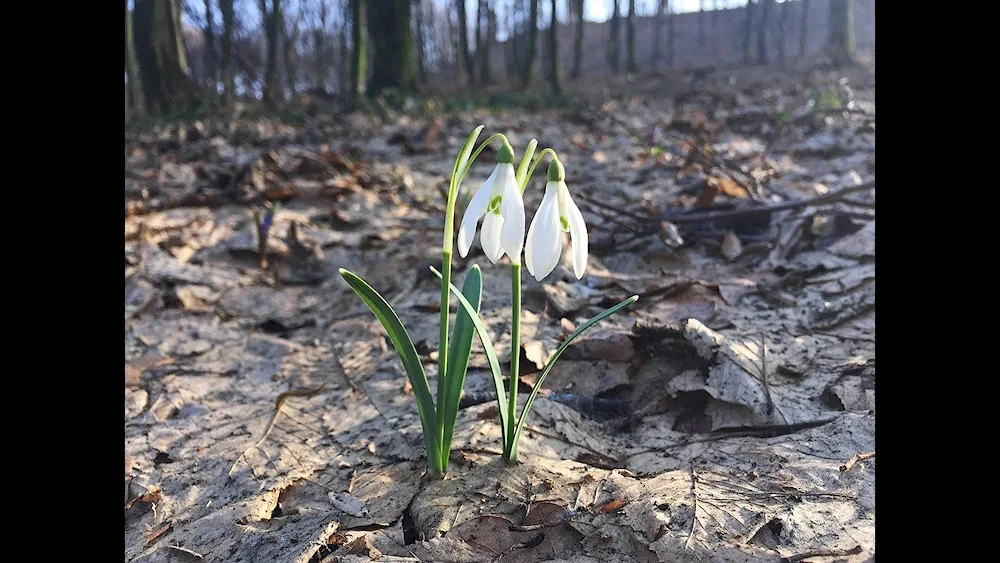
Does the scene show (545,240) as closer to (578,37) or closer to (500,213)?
(500,213)

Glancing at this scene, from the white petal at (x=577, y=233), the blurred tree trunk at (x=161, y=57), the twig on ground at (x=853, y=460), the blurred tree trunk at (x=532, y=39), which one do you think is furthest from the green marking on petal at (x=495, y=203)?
the blurred tree trunk at (x=532, y=39)

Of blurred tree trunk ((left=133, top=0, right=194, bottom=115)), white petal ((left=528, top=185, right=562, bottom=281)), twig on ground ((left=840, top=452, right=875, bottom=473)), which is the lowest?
twig on ground ((left=840, top=452, right=875, bottom=473))

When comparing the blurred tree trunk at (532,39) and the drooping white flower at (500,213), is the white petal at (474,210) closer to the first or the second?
the drooping white flower at (500,213)

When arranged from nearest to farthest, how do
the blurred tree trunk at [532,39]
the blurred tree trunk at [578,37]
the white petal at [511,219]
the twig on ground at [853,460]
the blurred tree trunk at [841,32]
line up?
1. the white petal at [511,219]
2. the twig on ground at [853,460]
3. the blurred tree trunk at [841,32]
4. the blurred tree trunk at [532,39]
5. the blurred tree trunk at [578,37]

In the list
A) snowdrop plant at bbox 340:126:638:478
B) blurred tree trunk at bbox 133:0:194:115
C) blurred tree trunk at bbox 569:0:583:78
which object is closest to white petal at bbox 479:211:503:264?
snowdrop plant at bbox 340:126:638:478

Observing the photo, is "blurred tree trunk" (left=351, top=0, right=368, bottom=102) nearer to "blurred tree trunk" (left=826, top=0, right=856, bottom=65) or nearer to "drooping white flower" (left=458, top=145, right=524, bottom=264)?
"blurred tree trunk" (left=826, top=0, right=856, bottom=65)
